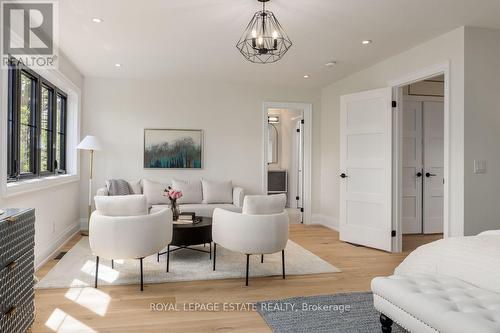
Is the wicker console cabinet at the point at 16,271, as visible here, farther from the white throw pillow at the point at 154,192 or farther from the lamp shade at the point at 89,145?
the white throw pillow at the point at 154,192

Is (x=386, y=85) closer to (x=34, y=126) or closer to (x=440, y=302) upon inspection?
(x=440, y=302)

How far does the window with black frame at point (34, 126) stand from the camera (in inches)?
134

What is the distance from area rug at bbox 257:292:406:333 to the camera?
8.04ft

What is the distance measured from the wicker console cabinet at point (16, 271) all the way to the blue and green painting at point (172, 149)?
3.80m

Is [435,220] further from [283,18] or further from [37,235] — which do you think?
[37,235]

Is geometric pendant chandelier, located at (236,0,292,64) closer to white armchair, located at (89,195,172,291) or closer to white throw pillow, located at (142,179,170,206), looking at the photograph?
white armchair, located at (89,195,172,291)

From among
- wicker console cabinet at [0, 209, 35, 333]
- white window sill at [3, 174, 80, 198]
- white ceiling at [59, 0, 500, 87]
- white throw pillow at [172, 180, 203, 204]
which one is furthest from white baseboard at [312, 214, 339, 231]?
wicker console cabinet at [0, 209, 35, 333]

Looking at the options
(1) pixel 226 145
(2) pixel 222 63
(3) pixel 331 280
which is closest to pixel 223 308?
(3) pixel 331 280

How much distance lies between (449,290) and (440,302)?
0.24 metres

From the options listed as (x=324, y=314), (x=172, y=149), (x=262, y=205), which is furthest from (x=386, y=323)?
(x=172, y=149)

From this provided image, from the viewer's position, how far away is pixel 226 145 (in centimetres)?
638

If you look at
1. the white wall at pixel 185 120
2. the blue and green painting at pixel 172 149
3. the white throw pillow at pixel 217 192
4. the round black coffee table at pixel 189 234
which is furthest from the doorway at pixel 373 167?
the blue and green painting at pixel 172 149

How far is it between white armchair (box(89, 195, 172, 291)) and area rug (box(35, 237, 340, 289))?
346mm

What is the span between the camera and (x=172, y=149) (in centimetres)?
616
